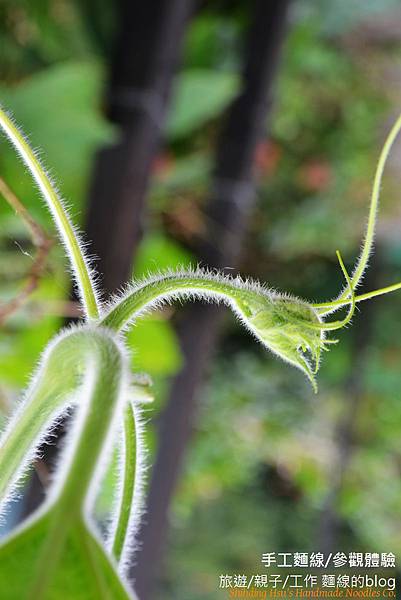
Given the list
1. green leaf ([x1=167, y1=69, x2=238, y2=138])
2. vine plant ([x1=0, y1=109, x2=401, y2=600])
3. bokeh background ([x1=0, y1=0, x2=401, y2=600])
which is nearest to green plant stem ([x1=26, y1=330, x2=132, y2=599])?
vine plant ([x1=0, y1=109, x2=401, y2=600])

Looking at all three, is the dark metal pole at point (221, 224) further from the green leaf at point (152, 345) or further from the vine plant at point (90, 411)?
the vine plant at point (90, 411)

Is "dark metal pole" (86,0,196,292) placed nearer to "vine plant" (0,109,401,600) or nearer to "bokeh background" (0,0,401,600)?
"bokeh background" (0,0,401,600)

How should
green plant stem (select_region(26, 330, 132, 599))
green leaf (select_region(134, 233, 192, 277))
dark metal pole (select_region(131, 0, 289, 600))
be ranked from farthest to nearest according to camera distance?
dark metal pole (select_region(131, 0, 289, 600))
green leaf (select_region(134, 233, 192, 277))
green plant stem (select_region(26, 330, 132, 599))

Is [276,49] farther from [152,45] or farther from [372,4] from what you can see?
[372,4]

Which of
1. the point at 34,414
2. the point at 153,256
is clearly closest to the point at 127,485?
the point at 34,414

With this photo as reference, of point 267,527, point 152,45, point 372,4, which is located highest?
point 372,4

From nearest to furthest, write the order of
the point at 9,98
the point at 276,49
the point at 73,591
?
the point at 73,591 → the point at 9,98 → the point at 276,49

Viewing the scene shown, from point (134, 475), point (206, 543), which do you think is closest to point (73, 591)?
point (134, 475)
